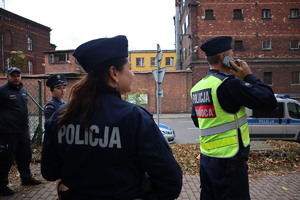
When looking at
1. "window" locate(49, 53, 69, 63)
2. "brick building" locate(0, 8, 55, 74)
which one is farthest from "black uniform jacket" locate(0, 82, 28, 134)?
"brick building" locate(0, 8, 55, 74)

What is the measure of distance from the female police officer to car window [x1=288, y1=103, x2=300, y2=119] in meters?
10.0

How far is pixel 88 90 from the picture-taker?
1.53 metres

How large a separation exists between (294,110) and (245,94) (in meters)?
9.13

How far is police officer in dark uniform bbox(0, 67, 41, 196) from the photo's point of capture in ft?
15.5

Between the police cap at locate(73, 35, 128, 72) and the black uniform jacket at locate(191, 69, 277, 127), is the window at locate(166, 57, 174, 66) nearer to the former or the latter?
the black uniform jacket at locate(191, 69, 277, 127)

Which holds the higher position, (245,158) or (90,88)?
(90,88)

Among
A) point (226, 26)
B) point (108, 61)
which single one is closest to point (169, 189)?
point (108, 61)

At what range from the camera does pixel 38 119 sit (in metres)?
7.64

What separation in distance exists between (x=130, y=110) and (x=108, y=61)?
0.35 metres

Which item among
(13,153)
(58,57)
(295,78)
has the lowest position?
(13,153)

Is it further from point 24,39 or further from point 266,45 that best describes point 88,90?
point 24,39

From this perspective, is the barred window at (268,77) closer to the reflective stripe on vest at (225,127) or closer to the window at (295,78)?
the window at (295,78)

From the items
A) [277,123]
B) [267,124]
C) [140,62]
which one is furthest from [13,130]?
[140,62]

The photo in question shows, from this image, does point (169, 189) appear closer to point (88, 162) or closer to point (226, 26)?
point (88, 162)
